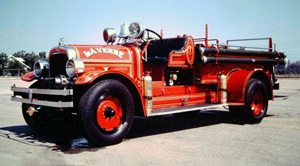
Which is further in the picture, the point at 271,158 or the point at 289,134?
the point at 289,134

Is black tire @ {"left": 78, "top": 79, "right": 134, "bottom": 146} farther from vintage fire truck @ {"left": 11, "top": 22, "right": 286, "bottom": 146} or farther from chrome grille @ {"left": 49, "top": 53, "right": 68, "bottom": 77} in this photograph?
chrome grille @ {"left": 49, "top": 53, "right": 68, "bottom": 77}

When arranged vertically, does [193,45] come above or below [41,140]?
above

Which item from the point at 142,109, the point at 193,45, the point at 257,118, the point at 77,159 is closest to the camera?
the point at 77,159

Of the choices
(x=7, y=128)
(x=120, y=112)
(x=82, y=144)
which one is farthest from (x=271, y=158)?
(x=7, y=128)

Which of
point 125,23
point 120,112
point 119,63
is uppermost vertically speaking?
point 125,23

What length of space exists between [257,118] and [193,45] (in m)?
2.35

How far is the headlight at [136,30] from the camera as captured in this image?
19.5ft

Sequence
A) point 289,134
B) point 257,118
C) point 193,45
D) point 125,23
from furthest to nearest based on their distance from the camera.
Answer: point 257,118 → point 193,45 → point 125,23 → point 289,134

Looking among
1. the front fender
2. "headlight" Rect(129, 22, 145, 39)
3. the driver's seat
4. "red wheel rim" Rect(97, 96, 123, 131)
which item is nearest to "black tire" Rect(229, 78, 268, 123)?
the driver's seat

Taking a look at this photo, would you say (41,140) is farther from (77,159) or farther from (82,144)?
(77,159)

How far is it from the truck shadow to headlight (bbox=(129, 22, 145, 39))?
6.13 ft

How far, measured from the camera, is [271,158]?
13.8ft

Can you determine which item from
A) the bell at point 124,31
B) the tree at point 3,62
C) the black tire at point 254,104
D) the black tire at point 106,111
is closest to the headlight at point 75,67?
the black tire at point 106,111

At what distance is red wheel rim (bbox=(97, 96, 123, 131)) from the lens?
16.1 ft
